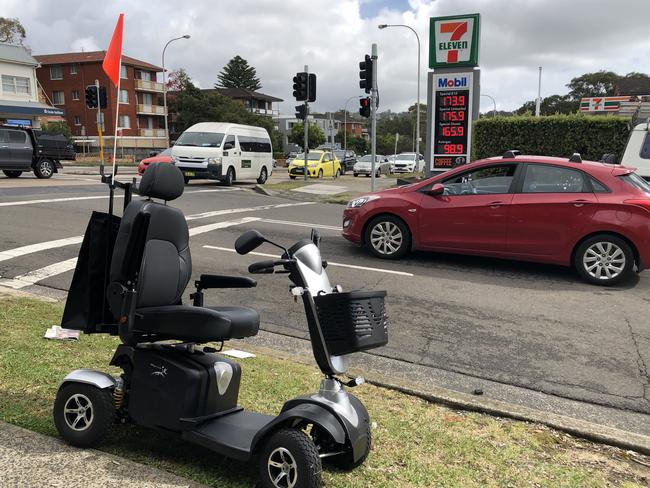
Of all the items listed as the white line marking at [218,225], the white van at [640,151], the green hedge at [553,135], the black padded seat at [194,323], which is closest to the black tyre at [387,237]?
the white line marking at [218,225]

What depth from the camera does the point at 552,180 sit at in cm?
786

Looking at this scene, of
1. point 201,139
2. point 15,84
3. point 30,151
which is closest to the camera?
point 30,151

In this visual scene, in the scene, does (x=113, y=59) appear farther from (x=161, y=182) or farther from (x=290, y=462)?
(x=290, y=462)

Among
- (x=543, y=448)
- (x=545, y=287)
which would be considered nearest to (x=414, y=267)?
(x=545, y=287)

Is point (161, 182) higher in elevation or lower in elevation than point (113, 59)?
lower

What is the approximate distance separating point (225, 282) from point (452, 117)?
1538 centimetres

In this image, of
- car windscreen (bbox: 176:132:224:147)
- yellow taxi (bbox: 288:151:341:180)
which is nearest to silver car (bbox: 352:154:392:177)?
yellow taxi (bbox: 288:151:341:180)

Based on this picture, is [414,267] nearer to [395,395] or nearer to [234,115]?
[395,395]

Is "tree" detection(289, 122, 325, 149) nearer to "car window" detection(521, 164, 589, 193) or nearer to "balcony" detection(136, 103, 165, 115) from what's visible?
"balcony" detection(136, 103, 165, 115)

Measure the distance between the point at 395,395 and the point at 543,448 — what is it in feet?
3.44

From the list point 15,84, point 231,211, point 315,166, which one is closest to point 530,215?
point 231,211

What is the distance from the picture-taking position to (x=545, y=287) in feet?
24.2

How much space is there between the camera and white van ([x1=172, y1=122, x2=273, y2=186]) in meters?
21.4

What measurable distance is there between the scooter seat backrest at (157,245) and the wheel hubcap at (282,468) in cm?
111
